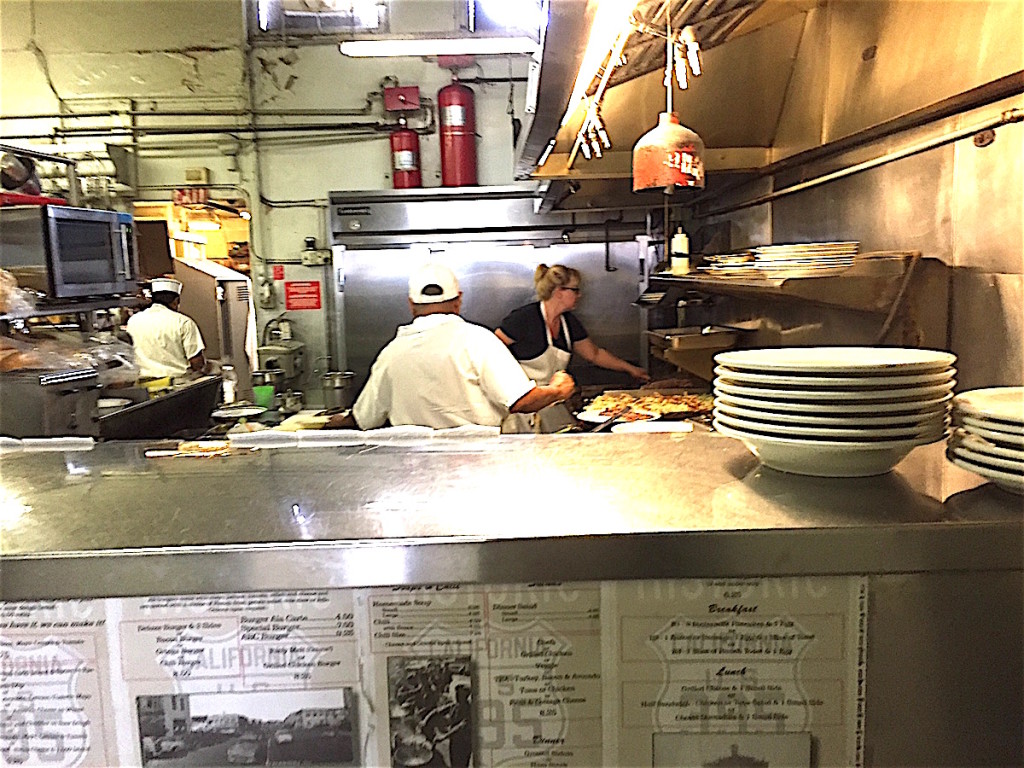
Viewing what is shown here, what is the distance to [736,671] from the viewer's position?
1.04m

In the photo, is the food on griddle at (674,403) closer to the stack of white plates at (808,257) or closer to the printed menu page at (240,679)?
the stack of white plates at (808,257)

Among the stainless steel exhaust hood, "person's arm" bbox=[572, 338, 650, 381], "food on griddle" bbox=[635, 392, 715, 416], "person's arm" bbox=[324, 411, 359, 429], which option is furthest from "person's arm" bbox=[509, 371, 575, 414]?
"person's arm" bbox=[572, 338, 650, 381]

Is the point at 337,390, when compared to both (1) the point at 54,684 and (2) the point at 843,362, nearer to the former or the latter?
(1) the point at 54,684

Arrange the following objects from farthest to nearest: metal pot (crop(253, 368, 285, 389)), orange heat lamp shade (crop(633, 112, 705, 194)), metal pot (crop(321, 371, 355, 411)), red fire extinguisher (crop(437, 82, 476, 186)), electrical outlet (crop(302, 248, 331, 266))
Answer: electrical outlet (crop(302, 248, 331, 266)), red fire extinguisher (crop(437, 82, 476, 186)), metal pot (crop(253, 368, 285, 389)), metal pot (crop(321, 371, 355, 411)), orange heat lamp shade (crop(633, 112, 705, 194))

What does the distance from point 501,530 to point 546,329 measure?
384 cm

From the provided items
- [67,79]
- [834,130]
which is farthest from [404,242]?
[834,130]

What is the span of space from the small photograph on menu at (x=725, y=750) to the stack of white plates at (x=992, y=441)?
42 centimetres

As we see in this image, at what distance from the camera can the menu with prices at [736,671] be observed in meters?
1.01

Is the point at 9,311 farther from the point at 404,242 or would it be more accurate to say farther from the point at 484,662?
the point at 484,662

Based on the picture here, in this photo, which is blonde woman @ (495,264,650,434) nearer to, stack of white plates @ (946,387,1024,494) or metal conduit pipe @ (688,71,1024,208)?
metal conduit pipe @ (688,71,1024,208)

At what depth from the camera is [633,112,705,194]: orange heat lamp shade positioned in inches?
82.3

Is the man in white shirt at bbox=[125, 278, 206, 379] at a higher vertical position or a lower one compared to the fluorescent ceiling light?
lower

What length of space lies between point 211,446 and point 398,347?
1701 mm

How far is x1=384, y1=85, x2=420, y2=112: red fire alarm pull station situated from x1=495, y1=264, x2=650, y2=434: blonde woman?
1.54 meters
